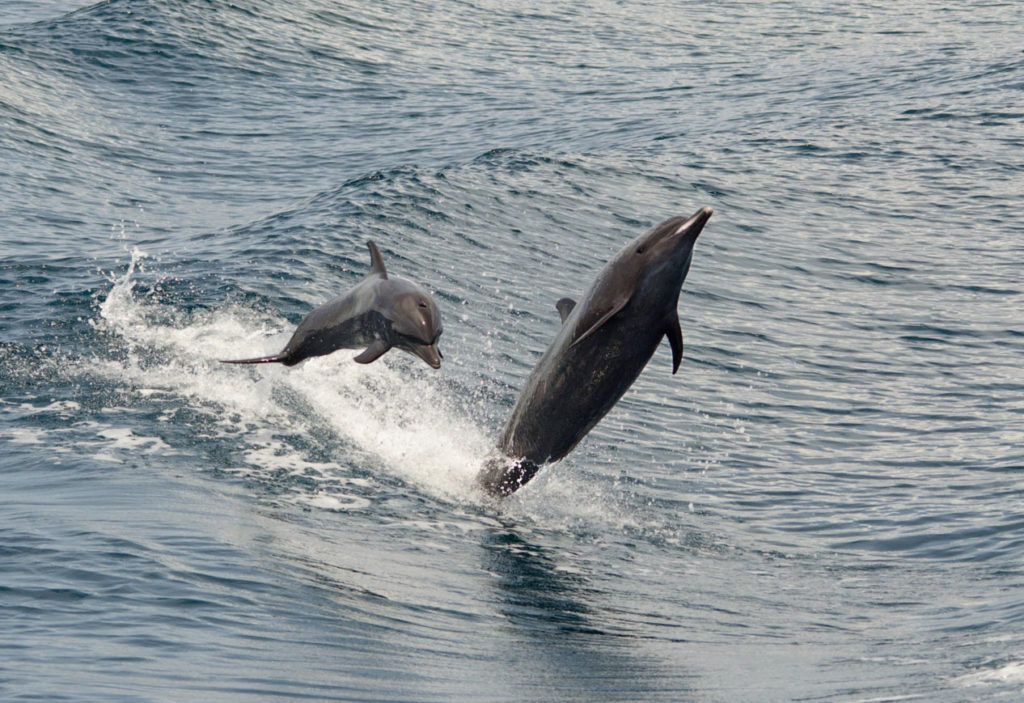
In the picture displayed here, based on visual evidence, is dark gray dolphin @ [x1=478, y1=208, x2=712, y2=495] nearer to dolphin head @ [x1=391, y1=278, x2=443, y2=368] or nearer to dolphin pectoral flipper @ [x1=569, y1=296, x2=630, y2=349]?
dolphin pectoral flipper @ [x1=569, y1=296, x2=630, y2=349]

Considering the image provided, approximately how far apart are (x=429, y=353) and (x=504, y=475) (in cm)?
271

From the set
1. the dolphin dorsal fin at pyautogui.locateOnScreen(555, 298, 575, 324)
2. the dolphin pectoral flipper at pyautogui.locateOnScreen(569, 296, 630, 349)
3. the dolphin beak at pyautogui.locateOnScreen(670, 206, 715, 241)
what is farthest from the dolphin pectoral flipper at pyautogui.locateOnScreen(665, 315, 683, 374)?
the dolphin dorsal fin at pyautogui.locateOnScreen(555, 298, 575, 324)

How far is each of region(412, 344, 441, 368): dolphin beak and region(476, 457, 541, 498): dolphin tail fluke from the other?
2124 mm

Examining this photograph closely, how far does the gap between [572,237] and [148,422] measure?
1279cm

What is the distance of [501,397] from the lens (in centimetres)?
1842

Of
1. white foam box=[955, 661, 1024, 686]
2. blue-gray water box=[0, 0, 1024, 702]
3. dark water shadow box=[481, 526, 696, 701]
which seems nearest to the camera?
white foam box=[955, 661, 1024, 686]

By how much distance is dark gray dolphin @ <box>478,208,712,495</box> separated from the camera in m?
10.9

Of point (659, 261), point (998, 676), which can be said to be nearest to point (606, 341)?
point (659, 261)

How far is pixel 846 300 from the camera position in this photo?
2428 cm

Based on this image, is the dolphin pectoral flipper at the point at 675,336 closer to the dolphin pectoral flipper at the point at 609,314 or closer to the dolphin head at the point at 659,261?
the dolphin head at the point at 659,261

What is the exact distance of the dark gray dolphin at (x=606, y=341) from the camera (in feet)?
35.6

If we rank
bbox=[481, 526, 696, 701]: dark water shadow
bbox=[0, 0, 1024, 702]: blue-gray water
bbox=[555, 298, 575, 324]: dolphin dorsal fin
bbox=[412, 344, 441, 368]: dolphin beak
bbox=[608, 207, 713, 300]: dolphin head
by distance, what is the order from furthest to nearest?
bbox=[555, 298, 575, 324]: dolphin dorsal fin < bbox=[412, 344, 441, 368]: dolphin beak < bbox=[608, 207, 713, 300]: dolphin head < bbox=[0, 0, 1024, 702]: blue-gray water < bbox=[481, 526, 696, 701]: dark water shadow

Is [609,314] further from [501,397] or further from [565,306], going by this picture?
[501,397]

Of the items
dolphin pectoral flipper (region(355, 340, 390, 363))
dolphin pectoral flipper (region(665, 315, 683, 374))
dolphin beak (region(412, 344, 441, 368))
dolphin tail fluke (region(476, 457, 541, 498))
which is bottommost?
dolphin tail fluke (region(476, 457, 541, 498))
